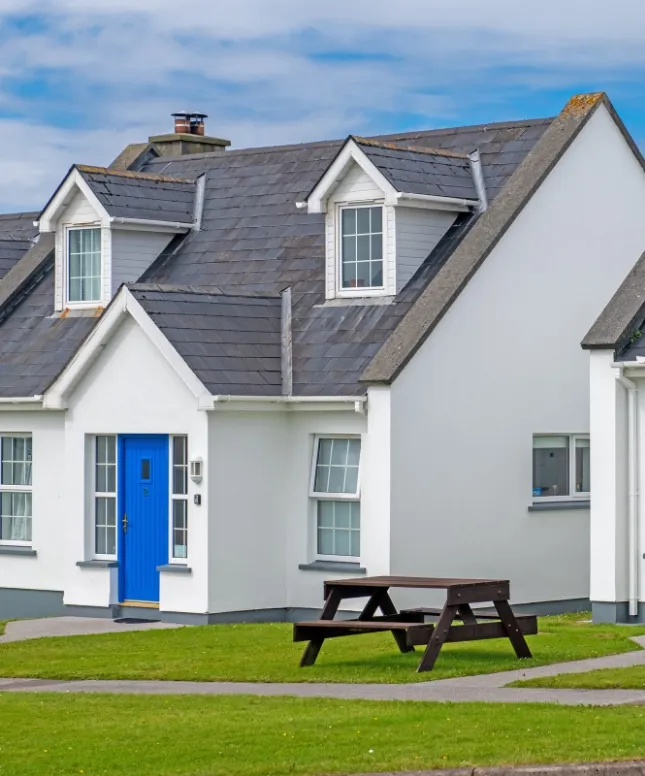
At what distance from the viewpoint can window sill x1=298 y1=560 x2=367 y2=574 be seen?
22.9m

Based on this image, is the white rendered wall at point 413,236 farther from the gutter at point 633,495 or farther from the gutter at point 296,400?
the gutter at point 633,495

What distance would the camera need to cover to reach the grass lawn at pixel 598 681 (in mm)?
15516

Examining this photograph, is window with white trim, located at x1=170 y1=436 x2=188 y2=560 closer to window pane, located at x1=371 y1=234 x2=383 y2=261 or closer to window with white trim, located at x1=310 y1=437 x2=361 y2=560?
window with white trim, located at x1=310 y1=437 x2=361 y2=560

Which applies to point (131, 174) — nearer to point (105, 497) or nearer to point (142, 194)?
point (142, 194)

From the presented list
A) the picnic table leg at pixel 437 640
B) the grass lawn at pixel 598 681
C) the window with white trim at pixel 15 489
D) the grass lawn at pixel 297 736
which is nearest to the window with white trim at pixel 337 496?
the window with white trim at pixel 15 489

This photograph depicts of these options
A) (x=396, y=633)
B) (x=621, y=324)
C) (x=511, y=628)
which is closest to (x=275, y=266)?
(x=621, y=324)

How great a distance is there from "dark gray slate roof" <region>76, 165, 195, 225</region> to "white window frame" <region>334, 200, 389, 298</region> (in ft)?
11.3

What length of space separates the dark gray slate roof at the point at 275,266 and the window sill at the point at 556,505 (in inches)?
126

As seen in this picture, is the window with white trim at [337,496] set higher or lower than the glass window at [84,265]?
lower

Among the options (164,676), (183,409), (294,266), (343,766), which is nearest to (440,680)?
(164,676)

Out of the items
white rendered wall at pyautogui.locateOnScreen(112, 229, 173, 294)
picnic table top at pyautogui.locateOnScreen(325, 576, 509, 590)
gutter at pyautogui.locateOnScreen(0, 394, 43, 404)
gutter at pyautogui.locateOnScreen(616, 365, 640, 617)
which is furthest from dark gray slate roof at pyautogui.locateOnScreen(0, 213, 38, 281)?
picnic table top at pyautogui.locateOnScreen(325, 576, 509, 590)

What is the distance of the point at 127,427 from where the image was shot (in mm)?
23875

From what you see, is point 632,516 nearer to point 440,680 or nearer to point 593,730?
point 440,680

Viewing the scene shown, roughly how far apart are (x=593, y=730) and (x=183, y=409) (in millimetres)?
11095
